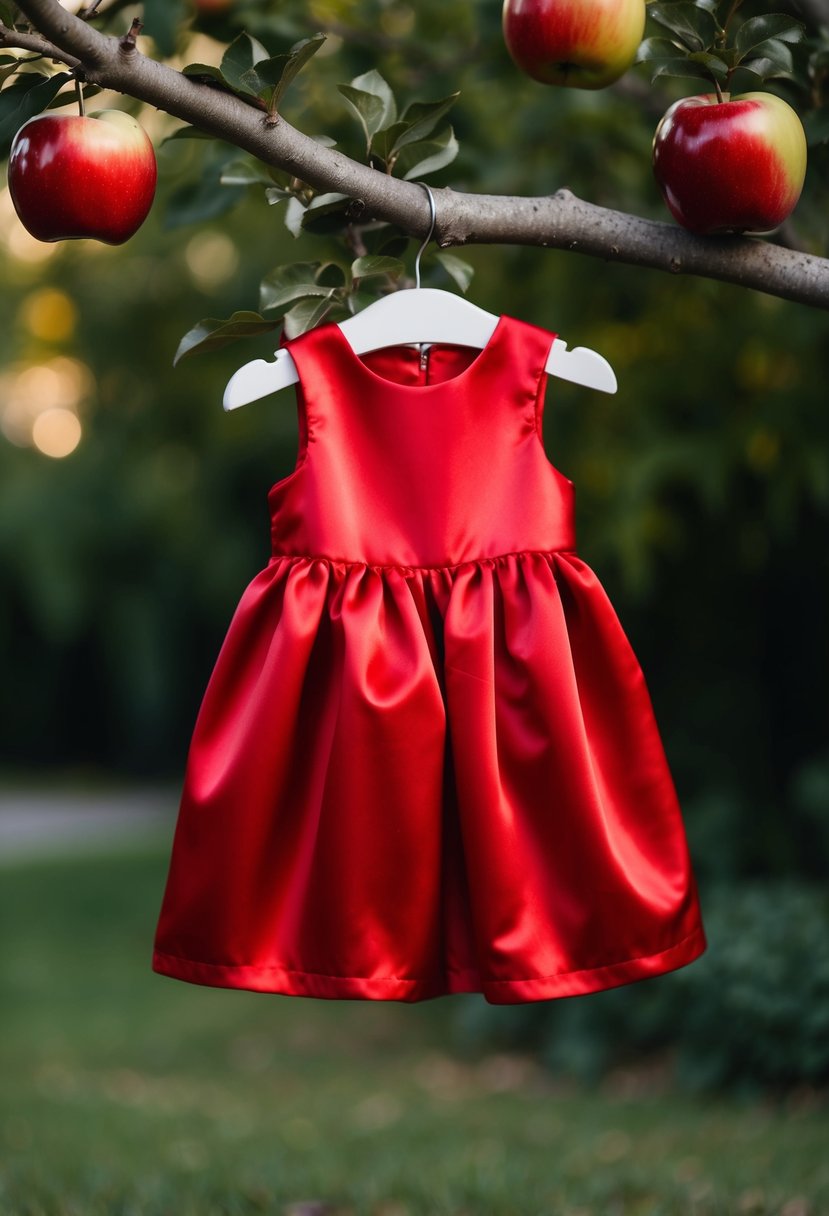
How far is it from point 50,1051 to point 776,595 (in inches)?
144

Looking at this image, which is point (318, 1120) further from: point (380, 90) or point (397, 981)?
point (380, 90)

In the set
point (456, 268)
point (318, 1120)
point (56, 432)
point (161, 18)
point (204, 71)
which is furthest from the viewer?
point (56, 432)

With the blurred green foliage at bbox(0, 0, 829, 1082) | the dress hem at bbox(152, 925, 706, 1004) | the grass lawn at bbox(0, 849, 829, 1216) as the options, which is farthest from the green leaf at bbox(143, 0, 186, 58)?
the grass lawn at bbox(0, 849, 829, 1216)

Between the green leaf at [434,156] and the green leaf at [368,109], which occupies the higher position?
the green leaf at [368,109]

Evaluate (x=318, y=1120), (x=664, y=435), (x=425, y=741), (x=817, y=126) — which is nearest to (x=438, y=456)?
(x=425, y=741)

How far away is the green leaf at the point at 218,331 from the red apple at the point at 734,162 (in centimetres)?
54

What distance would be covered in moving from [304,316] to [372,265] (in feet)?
0.37

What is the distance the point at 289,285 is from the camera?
1.61m

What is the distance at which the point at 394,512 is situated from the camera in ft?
5.11

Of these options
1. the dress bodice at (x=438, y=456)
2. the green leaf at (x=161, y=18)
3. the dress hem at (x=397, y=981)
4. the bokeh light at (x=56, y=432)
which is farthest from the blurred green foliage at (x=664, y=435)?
the bokeh light at (x=56, y=432)

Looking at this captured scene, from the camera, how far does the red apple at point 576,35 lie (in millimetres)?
1479

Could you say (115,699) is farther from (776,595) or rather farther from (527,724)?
(527,724)

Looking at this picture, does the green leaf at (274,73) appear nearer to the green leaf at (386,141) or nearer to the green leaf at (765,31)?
the green leaf at (386,141)

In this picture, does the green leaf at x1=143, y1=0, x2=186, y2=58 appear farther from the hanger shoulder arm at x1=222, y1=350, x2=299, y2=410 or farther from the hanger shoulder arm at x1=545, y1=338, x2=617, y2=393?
the hanger shoulder arm at x1=545, y1=338, x2=617, y2=393
